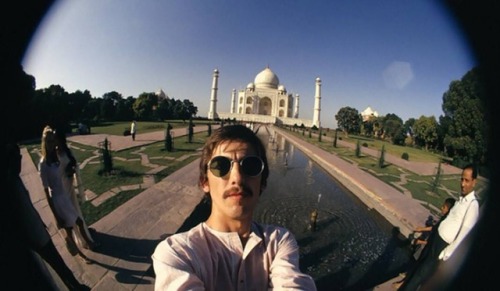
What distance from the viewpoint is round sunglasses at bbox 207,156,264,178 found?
0.56m

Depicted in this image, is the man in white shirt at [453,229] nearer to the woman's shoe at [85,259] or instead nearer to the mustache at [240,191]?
the mustache at [240,191]

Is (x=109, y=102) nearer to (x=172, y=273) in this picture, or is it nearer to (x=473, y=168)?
(x=172, y=273)

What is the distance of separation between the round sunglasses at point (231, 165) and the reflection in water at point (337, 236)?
1.30 ft

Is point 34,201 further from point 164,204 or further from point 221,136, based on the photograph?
point 164,204

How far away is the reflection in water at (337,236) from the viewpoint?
72.3 inches

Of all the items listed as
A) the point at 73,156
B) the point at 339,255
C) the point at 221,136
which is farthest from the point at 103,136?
the point at 339,255

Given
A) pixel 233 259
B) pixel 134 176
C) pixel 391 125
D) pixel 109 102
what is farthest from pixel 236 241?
pixel 391 125

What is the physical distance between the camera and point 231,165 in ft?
1.83

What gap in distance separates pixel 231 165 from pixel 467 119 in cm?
70

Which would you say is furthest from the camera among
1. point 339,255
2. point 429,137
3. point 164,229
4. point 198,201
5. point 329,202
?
point 329,202

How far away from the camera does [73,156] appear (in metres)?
0.72

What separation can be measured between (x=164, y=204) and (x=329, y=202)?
2.66 metres

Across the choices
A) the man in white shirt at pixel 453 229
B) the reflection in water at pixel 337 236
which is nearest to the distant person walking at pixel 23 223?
the reflection in water at pixel 337 236

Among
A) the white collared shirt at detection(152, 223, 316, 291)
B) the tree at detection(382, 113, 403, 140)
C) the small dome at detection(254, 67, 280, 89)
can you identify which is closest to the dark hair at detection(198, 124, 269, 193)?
the white collared shirt at detection(152, 223, 316, 291)
